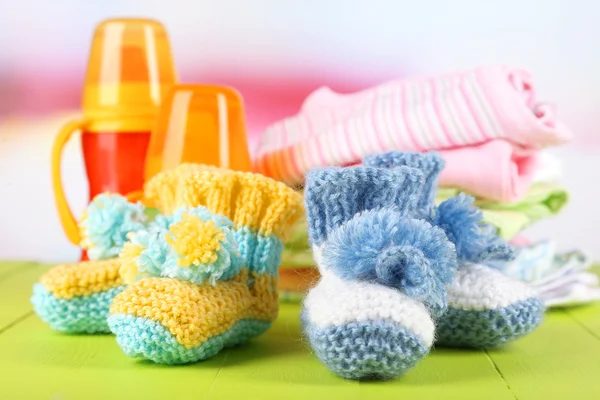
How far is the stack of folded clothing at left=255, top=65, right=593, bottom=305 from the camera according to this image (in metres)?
0.95

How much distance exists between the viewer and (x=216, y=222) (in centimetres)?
75

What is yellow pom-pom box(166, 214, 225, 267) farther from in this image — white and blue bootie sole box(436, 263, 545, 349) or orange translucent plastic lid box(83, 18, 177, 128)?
orange translucent plastic lid box(83, 18, 177, 128)

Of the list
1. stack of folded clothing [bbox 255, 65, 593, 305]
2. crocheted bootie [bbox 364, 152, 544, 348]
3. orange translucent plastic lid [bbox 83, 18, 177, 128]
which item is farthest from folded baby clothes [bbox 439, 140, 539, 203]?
orange translucent plastic lid [bbox 83, 18, 177, 128]

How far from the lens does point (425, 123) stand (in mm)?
985

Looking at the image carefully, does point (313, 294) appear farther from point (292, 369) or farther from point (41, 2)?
point (41, 2)

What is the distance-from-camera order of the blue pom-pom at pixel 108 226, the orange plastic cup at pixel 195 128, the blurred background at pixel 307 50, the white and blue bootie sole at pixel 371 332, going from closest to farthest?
the white and blue bootie sole at pixel 371 332, the blue pom-pom at pixel 108 226, the orange plastic cup at pixel 195 128, the blurred background at pixel 307 50

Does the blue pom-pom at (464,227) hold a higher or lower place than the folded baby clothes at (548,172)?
higher

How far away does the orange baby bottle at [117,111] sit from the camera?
1.10 meters

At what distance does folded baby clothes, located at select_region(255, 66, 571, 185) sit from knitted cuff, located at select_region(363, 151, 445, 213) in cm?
19

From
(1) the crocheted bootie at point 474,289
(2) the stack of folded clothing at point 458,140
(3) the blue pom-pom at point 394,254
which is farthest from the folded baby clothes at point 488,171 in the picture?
(3) the blue pom-pom at point 394,254

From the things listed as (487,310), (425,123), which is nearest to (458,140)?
(425,123)

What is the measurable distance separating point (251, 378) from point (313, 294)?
0.09 metres

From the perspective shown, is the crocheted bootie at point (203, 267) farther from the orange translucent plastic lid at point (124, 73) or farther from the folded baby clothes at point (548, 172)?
the folded baby clothes at point (548, 172)

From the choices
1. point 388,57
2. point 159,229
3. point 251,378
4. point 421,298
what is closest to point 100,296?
point 159,229
